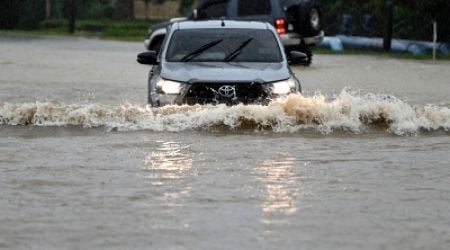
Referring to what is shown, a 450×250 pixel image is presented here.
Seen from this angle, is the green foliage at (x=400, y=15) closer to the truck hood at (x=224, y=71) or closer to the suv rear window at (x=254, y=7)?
the suv rear window at (x=254, y=7)

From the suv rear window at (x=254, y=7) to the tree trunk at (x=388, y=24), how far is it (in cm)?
997

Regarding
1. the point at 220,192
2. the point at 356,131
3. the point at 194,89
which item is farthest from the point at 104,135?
the point at 220,192

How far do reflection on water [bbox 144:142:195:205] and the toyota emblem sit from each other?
3.30ft

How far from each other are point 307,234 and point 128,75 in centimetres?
1749

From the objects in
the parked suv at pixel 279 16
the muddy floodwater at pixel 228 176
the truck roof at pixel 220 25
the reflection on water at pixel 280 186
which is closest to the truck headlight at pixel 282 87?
the muddy floodwater at pixel 228 176

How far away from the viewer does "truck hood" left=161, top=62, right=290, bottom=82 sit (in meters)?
13.5

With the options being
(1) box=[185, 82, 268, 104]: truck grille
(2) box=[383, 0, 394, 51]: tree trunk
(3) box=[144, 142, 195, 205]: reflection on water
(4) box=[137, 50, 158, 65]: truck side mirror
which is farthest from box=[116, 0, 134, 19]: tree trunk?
(3) box=[144, 142, 195, 205]: reflection on water

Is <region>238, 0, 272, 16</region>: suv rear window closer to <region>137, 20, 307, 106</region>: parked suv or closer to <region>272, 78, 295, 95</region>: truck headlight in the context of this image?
<region>137, 20, 307, 106</region>: parked suv

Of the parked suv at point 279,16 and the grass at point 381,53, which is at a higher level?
the parked suv at point 279,16

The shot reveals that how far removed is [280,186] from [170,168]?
1405 mm

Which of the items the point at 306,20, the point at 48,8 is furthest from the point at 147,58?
the point at 48,8

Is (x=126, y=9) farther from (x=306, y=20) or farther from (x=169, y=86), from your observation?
(x=169, y=86)

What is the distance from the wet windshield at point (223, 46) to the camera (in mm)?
14430

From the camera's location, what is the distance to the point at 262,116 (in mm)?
13531
